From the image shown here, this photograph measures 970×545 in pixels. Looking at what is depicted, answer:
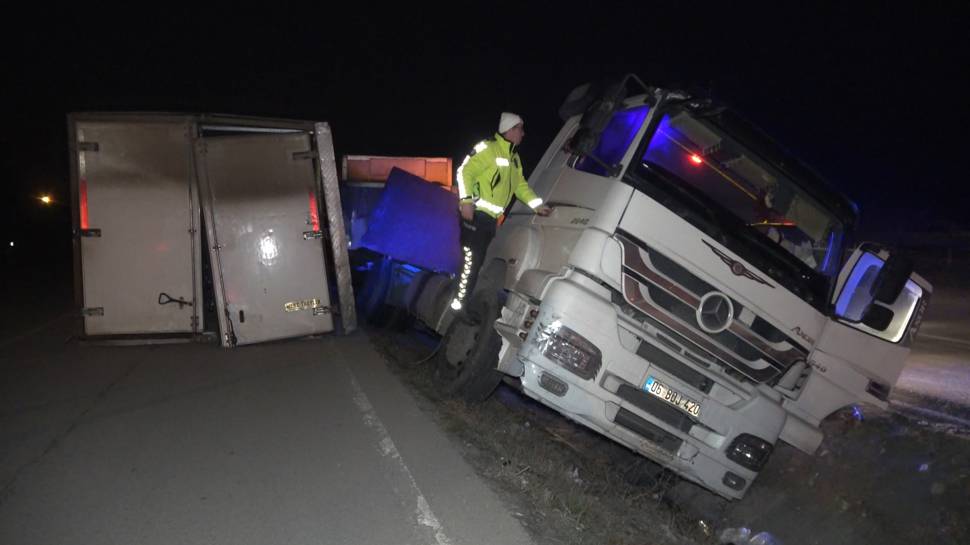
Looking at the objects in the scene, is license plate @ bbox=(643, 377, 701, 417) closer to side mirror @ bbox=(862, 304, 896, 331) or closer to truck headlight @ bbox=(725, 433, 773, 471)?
truck headlight @ bbox=(725, 433, 773, 471)

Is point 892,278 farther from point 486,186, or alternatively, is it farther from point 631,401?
point 486,186

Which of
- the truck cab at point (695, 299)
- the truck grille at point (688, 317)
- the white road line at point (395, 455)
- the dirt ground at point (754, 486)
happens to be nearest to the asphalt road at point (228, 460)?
the white road line at point (395, 455)

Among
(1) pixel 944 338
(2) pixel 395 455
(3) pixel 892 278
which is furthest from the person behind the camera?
(1) pixel 944 338

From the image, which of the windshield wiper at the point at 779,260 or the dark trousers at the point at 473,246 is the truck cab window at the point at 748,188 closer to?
the windshield wiper at the point at 779,260

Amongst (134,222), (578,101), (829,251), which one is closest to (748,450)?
(829,251)

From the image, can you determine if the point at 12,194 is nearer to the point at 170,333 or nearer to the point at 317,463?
the point at 170,333

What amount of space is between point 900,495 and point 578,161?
11.3 ft

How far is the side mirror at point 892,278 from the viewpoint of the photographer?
4.51 m

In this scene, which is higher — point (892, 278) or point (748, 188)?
point (748, 188)

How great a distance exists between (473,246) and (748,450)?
9.20ft

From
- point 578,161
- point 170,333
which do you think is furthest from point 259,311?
point 578,161

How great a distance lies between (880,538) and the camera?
4551mm

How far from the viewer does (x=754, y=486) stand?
5.70 metres

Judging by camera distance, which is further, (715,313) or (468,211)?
(468,211)
